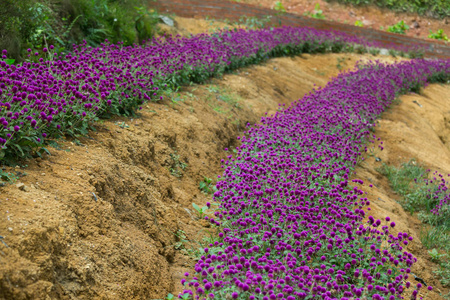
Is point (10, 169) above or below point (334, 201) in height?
above

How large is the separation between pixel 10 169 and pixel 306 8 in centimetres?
2199

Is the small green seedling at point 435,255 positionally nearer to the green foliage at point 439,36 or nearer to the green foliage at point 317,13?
the green foliage at point 317,13

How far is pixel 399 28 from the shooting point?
23.8m

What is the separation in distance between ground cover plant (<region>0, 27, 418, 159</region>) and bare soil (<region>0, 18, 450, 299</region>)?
7.1 inches

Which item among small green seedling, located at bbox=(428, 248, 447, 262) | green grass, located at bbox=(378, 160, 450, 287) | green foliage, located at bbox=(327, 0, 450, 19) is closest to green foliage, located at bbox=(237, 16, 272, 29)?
green foliage, located at bbox=(327, 0, 450, 19)

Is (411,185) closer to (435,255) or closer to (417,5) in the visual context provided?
(435,255)

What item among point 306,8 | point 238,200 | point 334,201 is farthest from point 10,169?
point 306,8

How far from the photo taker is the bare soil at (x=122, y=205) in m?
2.76

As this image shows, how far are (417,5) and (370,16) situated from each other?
3.44m

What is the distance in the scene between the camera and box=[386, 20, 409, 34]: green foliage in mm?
23672

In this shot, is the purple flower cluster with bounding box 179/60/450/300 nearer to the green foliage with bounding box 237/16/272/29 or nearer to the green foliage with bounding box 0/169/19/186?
the green foliage with bounding box 0/169/19/186

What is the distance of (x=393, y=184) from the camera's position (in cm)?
719

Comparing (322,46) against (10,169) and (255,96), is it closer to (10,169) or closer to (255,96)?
(255,96)

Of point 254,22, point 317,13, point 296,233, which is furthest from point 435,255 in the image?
point 317,13
